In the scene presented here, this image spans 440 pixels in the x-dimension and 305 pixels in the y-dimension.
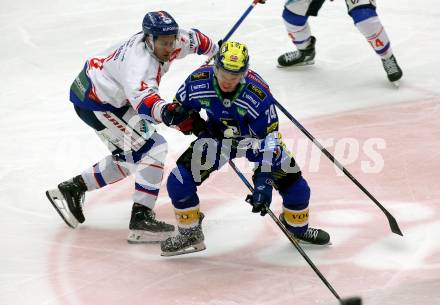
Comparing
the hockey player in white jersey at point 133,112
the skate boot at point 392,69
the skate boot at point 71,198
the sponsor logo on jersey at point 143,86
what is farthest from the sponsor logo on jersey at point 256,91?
the skate boot at point 392,69

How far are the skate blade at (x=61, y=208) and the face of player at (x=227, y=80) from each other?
1278 mm

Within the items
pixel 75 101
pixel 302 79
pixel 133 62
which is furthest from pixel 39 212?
pixel 302 79

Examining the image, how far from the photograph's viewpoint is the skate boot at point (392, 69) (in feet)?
19.4

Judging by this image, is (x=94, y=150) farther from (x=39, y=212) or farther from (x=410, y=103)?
(x=410, y=103)

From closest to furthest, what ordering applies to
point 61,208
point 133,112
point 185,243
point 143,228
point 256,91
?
point 256,91 → point 185,243 → point 143,228 → point 133,112 → point 61,208

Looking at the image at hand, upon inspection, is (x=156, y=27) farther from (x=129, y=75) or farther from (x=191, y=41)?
(x=191, y=41)

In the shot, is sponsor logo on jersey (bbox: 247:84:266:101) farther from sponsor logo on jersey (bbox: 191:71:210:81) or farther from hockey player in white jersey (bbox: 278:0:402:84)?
hockey player in white jersey (bbox: 278:0:402:84)

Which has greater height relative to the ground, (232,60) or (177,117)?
(232,60)

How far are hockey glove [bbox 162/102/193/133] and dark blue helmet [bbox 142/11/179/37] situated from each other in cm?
42

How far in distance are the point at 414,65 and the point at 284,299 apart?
3299mm

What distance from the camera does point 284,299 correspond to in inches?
140

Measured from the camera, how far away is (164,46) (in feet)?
13.1

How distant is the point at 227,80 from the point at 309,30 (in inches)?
115

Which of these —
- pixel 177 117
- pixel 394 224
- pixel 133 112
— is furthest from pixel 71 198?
pixel 394 224
